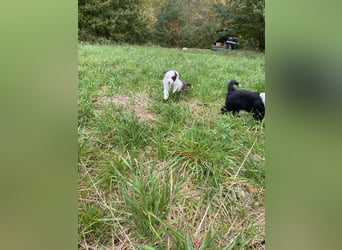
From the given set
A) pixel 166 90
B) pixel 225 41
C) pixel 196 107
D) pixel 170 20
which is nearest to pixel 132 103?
pixel 166 90

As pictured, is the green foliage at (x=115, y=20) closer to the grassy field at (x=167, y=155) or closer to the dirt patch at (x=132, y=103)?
the grassy field at (x=167, y=155)

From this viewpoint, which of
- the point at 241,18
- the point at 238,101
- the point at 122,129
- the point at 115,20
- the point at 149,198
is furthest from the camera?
the point at 115,20

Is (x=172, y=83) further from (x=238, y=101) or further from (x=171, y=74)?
(x=238, y=101)

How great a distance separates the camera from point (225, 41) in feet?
3.91

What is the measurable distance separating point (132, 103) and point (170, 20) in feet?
1.37

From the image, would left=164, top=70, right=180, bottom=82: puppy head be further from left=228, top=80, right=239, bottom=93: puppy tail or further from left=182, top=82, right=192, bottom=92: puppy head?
left=228, top=80, right=239, bottom=93: puppy tail

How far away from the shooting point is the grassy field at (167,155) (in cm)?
96

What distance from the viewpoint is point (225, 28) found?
1.18 meters

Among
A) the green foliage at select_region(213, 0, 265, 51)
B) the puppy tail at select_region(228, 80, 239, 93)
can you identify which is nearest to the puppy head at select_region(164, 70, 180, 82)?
the puppy tail at select_region(228, 80, 239, 93)

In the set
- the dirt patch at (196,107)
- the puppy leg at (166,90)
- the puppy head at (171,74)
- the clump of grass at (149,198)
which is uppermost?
the puppy head at (171,74)

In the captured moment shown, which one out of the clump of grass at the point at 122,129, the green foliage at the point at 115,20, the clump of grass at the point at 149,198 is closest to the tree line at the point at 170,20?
the green foliage at the point at 115,20
